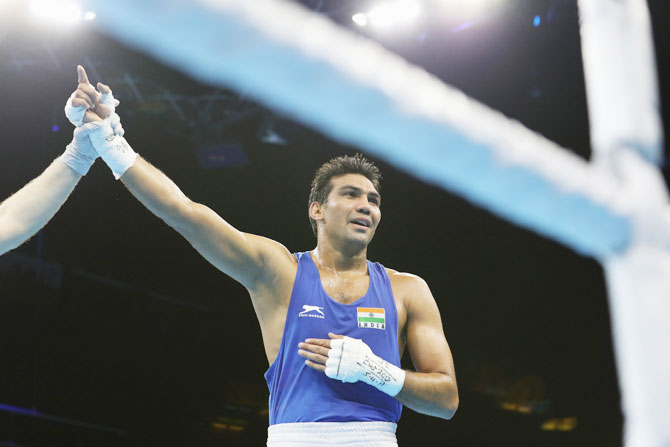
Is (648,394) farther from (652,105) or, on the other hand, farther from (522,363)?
(522,363)

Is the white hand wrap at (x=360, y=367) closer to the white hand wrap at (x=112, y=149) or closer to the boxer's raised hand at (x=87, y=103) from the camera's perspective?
the white hand wrap at (x=112, y=149)

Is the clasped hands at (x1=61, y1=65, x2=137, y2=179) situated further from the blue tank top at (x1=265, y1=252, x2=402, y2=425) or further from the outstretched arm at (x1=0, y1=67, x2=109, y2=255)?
the blue tank top at (x1=265, y1=252, x2=402, y2=425)

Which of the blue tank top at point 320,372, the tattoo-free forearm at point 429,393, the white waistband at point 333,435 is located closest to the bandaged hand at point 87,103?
the blue tank top at point 320,372

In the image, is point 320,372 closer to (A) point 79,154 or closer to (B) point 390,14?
(A) point 79,154

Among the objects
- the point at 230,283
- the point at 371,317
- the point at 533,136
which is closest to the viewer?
the point at 533,136

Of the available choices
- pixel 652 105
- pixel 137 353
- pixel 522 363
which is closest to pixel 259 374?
pixel 137 353

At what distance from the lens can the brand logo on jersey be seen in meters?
2.73

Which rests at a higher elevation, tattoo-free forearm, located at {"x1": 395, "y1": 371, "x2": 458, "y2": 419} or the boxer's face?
the boxer's face

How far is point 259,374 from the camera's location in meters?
10.5

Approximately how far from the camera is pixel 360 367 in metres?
2.45

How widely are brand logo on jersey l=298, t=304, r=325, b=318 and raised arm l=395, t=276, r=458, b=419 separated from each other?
43cm

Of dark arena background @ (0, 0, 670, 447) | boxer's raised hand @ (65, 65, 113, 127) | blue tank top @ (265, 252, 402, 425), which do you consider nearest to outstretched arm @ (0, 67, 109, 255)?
boxer's raised hand @ (65, 65, 113, 127)

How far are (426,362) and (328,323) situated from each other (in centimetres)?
48

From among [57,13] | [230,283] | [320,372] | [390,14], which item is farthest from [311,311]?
[230,283]
